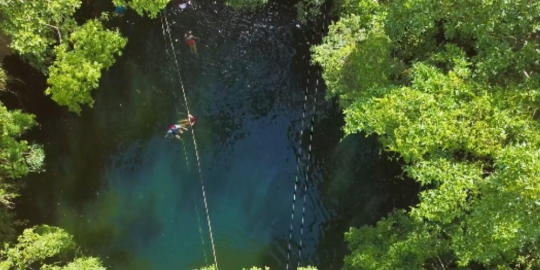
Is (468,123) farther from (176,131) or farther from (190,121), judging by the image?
(176,131)

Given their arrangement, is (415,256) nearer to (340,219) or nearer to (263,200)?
(340,219)

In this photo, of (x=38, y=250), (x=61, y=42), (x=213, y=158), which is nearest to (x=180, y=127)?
(x=213, y=158)

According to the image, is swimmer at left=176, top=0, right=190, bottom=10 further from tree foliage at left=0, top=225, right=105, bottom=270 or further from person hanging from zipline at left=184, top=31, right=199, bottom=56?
tree foliage at left=0, top=225, right=105, bottom=270

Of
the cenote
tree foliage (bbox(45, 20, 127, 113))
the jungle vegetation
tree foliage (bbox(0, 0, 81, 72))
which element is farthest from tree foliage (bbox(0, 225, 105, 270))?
tree foliage (bbox(0, 0, 81, 72))

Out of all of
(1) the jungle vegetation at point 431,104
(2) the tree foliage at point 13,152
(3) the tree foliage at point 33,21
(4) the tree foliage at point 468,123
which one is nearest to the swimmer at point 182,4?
(1) the jungle vegetation at point 431,104

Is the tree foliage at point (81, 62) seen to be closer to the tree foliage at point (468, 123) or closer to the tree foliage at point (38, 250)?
the tree foliage at point (38, 250)

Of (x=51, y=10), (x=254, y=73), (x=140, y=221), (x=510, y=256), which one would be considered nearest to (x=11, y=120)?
(x=51, y=10)
